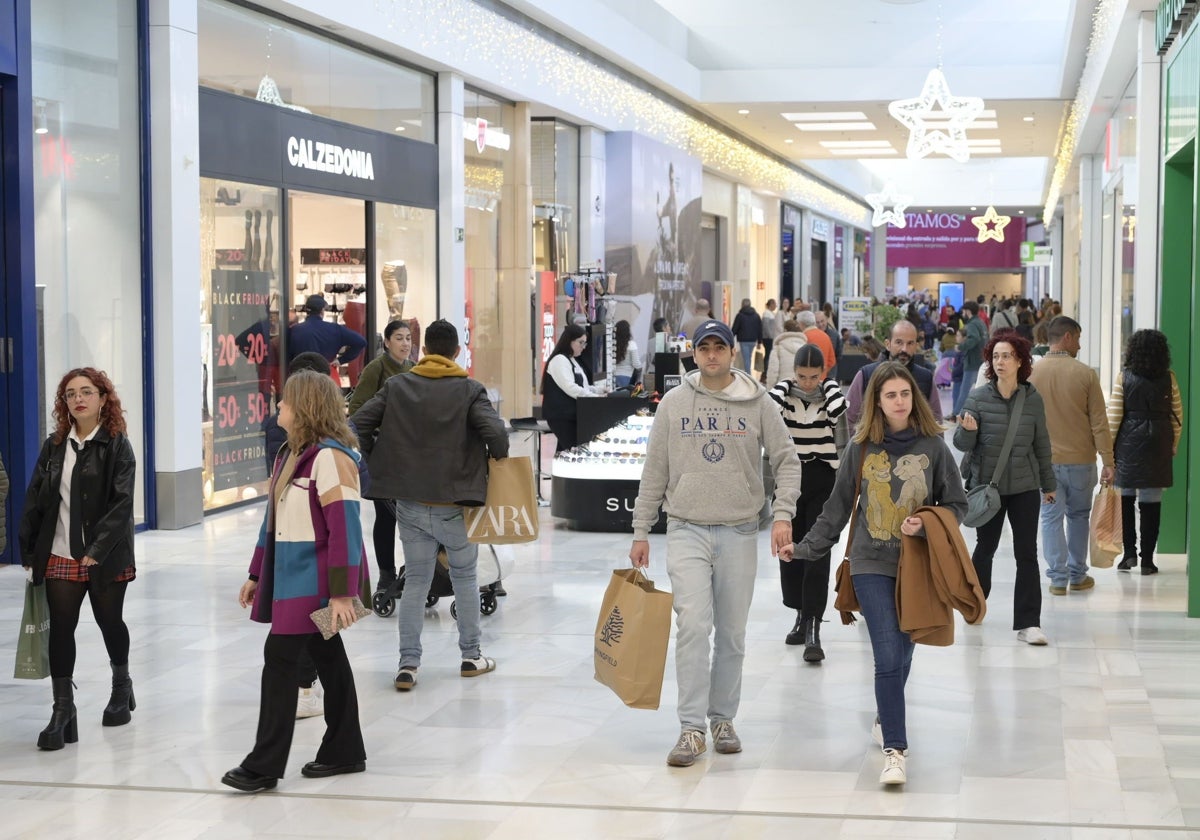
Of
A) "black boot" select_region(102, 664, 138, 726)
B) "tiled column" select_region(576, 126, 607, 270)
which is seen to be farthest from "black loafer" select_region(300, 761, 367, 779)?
"tiled column" select_region(576, 126, 607, 270)

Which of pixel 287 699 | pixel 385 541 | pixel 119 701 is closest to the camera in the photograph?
pixel 287 699

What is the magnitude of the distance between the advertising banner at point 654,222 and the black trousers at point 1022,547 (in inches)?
624

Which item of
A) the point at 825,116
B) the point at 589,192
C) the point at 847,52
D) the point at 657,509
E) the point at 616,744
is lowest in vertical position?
the point at 616,744

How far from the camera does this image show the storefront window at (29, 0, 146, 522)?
10086 mm

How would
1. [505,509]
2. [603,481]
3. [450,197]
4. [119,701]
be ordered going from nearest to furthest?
[119,701], [505,509], [603,481], [450,197]

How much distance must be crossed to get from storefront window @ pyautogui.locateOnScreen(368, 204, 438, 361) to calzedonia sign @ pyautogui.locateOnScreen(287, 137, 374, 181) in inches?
24.3

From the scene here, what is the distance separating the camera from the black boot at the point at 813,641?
7.00 metres

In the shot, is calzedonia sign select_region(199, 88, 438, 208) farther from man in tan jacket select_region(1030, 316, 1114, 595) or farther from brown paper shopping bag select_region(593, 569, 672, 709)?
brown paper shopping bag select_region(593, 569, 672, 709)

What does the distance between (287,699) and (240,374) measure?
774 centimetres

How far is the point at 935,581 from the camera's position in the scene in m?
5.08

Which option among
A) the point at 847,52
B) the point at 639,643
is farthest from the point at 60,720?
the point at 847,52

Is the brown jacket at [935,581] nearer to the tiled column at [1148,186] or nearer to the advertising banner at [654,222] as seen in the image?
the tiled column at [1148,186]

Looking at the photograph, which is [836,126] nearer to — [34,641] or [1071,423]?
[1071,423]

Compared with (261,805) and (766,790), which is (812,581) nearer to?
(766,790)
